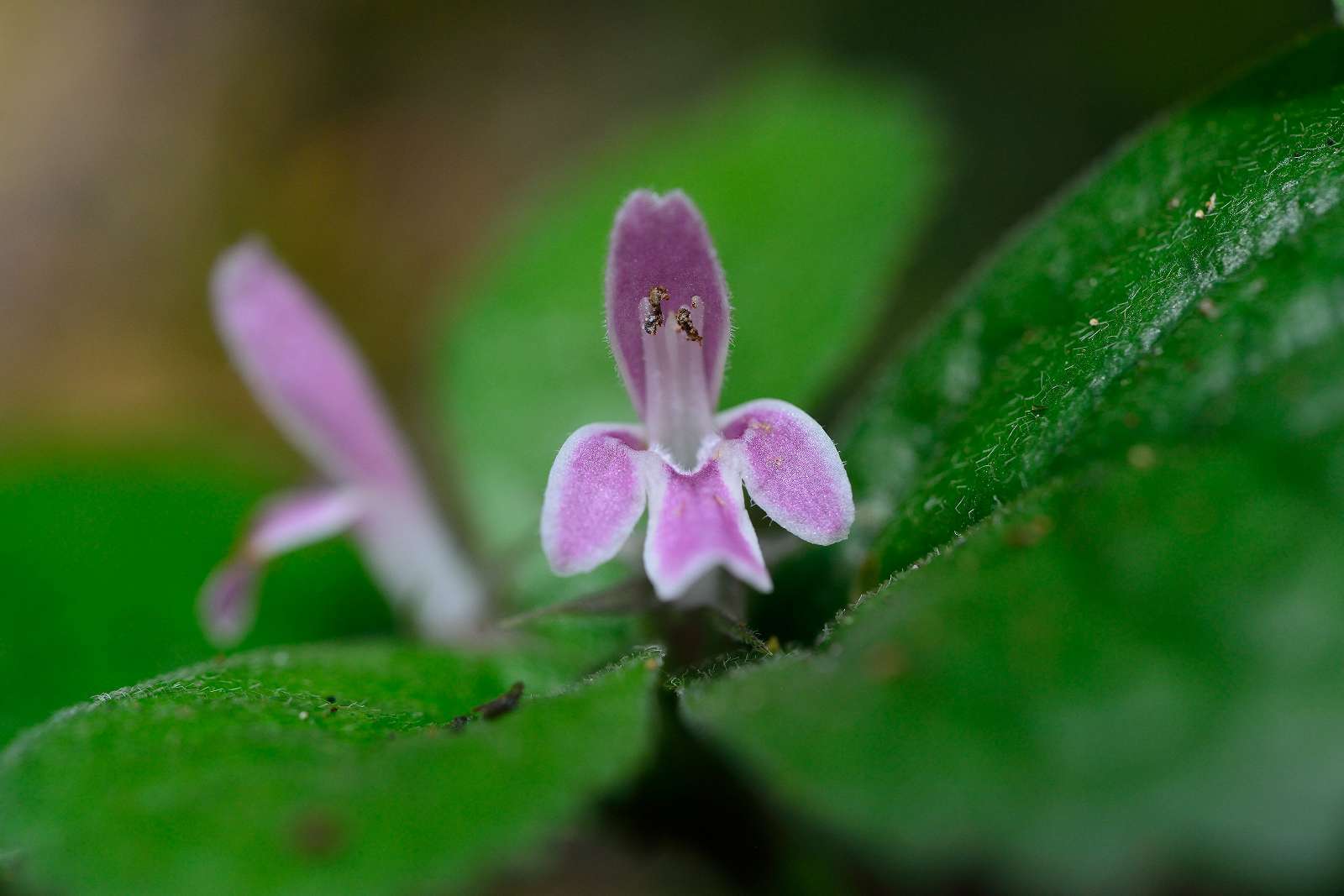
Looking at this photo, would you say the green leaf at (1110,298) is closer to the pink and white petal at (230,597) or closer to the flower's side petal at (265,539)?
the flower's side petal at (265,539)

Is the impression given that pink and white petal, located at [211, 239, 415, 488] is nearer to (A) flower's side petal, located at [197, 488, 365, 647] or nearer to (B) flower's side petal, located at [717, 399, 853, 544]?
(A) flower's side petal, located at [197, 488, 365, 647]

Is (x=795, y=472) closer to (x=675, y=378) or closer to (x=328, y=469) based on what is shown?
(x=675, y=378)

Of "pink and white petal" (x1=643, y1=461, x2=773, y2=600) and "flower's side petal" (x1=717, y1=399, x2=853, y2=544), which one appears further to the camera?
"flower's side petal" (x1=717, y1=399, x2=853, y2=544)

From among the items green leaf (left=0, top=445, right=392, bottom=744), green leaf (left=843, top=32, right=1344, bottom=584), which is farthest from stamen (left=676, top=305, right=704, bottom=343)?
green leaf (left=0, top=445, right=392, bottom=744)

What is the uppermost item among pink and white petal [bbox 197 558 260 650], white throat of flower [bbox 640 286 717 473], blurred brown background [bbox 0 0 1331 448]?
blurred brown background [bbox 0 0 1331 448]

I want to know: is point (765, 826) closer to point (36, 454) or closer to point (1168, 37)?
point (36, 454)

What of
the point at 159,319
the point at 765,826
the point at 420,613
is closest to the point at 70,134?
the point at 159,319
